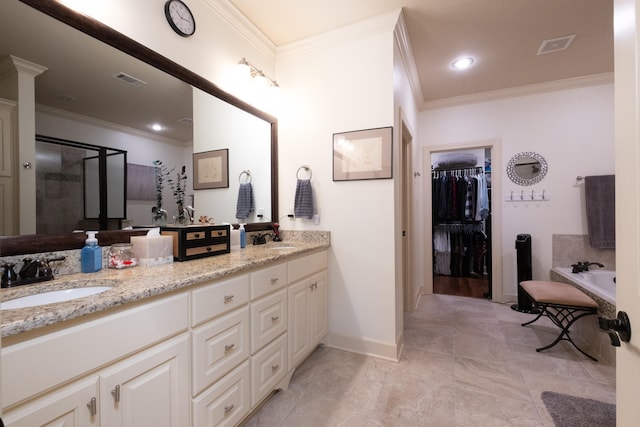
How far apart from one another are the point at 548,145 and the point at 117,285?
4.41 metres

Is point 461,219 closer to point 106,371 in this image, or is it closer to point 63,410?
point 106,371

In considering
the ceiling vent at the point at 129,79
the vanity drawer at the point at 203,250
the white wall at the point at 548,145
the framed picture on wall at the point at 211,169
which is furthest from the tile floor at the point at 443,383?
the ceiling vent at the point at 129,79

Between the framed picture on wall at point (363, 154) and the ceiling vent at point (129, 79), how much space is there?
1.42 meters

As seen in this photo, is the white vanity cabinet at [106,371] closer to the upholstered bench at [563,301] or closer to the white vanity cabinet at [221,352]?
the white vanity cabinet at [221,352]

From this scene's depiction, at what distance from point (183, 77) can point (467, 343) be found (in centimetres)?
305

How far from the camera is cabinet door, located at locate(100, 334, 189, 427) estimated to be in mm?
946

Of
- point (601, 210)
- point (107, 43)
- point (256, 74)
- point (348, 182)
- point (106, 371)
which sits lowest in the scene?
point (106, 371)

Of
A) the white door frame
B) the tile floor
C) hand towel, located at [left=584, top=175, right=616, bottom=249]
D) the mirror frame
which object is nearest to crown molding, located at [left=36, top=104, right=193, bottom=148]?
the mirror frame

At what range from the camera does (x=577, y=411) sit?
167 cm

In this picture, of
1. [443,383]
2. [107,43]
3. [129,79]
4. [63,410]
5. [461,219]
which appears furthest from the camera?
[461,219]

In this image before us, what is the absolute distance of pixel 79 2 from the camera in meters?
1.36

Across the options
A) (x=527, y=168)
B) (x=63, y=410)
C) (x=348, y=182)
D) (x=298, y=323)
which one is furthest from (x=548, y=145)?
(x=63, y=410)

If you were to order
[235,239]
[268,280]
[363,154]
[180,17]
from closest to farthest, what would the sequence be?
[268,280] → [180,17] → [235,239] → [363,154]

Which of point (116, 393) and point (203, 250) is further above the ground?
point (203, 250)
